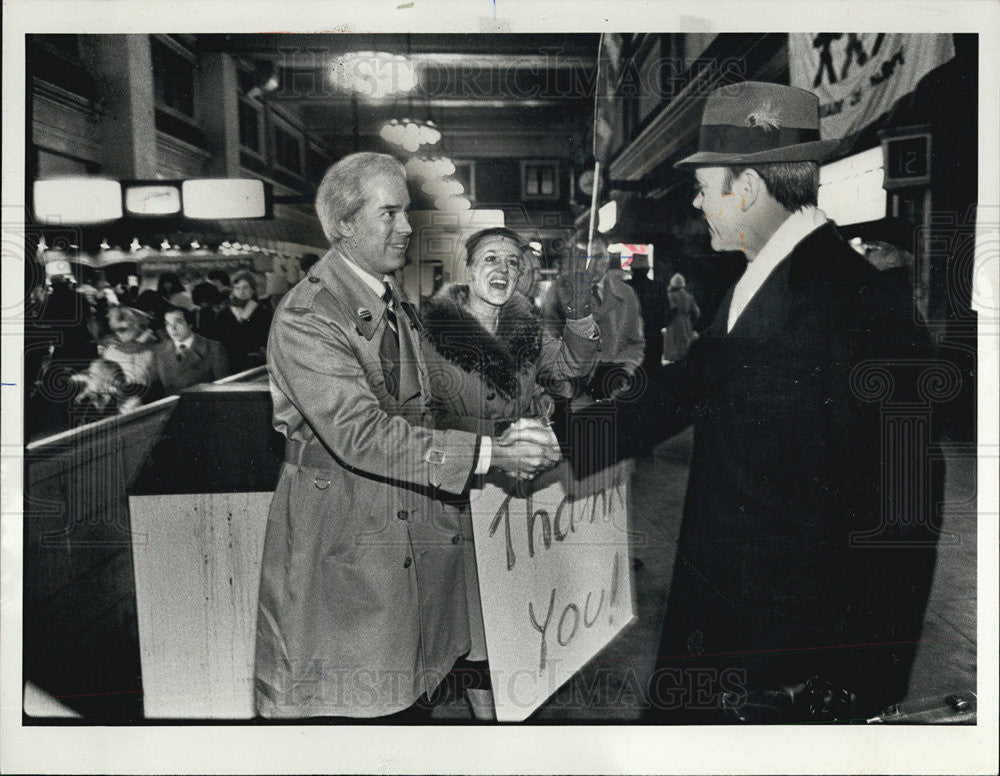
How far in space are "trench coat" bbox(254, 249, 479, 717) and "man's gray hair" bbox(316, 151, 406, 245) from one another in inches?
4.0

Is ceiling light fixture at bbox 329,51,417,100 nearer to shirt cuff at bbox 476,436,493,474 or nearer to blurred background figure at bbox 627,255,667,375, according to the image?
blurred background figure at bbox 627,255,667,375

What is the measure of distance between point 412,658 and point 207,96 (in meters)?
1.68

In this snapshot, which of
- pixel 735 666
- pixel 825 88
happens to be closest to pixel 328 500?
pixel 735 666

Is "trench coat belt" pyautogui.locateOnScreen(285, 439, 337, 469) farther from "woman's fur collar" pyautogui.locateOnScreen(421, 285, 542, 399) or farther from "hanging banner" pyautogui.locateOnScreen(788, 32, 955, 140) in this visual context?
"hanging banner" pyautogui.locateOnScreen(788, 32, 955, 140)

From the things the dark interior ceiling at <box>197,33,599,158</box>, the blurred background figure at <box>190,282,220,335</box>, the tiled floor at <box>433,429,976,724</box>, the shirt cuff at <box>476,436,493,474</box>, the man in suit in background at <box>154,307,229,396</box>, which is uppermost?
the dark interior ceiling at <box>197,33,599,158</box>

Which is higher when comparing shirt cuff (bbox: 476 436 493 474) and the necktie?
the necktie

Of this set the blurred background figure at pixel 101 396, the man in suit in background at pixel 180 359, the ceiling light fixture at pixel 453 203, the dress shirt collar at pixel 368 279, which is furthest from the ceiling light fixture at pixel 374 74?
the blurred background figure at pixel 101 396

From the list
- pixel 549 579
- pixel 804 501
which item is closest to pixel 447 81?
pixel 549 579

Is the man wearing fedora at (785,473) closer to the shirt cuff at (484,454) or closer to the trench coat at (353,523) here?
the shirt cuff at (484,454)

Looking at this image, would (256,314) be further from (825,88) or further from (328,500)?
(825,88)

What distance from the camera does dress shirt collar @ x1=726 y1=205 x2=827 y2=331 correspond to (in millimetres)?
2420

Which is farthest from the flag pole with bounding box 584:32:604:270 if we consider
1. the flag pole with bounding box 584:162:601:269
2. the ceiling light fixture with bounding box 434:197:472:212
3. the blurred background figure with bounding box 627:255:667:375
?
the ceiling light fixture with bounding box 434:197:472:212

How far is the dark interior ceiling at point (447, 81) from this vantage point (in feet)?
7.87

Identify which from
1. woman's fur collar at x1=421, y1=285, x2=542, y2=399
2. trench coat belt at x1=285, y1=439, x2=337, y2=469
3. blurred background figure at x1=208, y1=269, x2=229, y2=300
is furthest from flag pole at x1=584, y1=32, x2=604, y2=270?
blurred background figure at x1=208, y1=269, x2=229, y2=300
